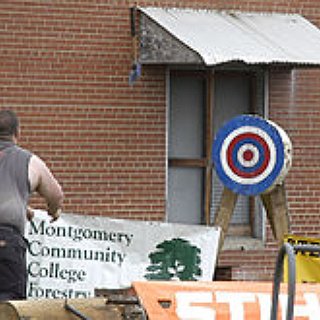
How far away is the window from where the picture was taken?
12984 millimetres

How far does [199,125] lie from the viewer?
13070mm

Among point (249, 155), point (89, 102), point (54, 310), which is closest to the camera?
point (54, 310)

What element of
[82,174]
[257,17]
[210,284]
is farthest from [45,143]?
[210,284]

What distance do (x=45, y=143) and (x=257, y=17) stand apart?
9.22ft

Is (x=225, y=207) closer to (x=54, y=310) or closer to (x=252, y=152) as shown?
(x=252, y=152)

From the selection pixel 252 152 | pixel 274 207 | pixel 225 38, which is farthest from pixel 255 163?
pixel 225 38

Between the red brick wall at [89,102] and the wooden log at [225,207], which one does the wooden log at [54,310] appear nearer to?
the wooden log at [225,207]

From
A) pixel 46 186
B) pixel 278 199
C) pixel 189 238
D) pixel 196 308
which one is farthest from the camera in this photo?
pixel 189 238

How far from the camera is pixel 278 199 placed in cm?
1047

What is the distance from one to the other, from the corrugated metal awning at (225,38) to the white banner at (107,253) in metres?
1.74

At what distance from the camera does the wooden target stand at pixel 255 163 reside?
10.4 metres

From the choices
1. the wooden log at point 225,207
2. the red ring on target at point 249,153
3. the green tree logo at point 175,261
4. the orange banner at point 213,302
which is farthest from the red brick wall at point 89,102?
the orange banner at point 213,302

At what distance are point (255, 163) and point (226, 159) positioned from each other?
0.28m

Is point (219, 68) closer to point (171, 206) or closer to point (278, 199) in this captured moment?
point (171, 206)
